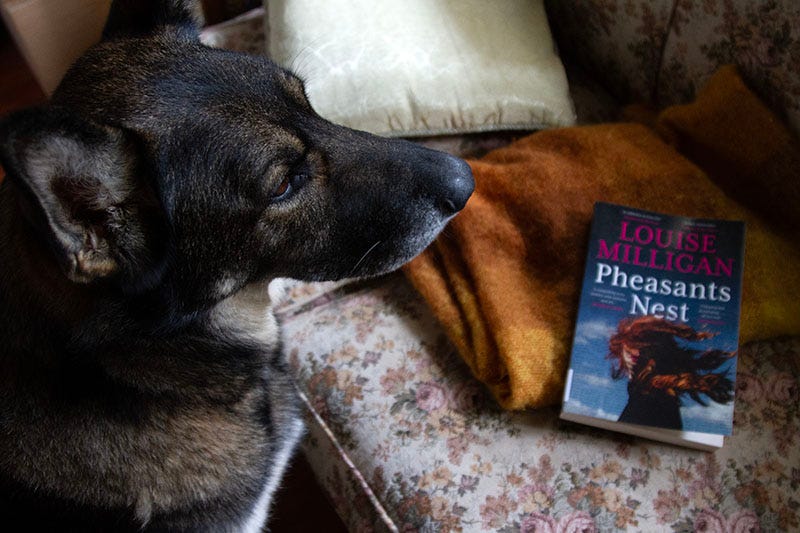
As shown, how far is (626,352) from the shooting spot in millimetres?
1255

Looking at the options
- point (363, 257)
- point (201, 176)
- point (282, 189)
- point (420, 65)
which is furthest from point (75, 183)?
point (420, 65)

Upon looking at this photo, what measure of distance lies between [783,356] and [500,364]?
1.78 ft

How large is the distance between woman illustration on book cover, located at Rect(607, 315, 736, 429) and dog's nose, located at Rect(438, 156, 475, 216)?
41cm

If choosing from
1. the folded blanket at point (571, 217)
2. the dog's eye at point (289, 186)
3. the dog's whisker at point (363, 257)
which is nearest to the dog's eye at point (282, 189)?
the dog's eye at point (289, 186)

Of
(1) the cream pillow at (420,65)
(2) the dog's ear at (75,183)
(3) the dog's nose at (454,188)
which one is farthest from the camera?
(1) the cream pillow at (420,65)

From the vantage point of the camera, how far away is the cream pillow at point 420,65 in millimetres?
1546

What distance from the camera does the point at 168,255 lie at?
3.10 feet

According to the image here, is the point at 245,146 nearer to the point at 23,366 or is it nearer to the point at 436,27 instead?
the point at 23,366

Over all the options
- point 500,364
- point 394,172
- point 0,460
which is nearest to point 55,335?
point 0,460

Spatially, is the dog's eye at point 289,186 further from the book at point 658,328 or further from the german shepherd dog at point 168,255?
the book at point 658,328

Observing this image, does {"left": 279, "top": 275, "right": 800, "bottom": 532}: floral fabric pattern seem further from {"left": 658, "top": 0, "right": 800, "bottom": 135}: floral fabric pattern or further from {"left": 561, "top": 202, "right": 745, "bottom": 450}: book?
{"left": 658, "top": 0, "right": 800, "bottom": 135}: floral fabric pattern

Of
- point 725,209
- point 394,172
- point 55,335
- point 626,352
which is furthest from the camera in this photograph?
point 725,209

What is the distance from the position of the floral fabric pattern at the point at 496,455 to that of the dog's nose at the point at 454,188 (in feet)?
1.16

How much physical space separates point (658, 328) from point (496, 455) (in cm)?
40
